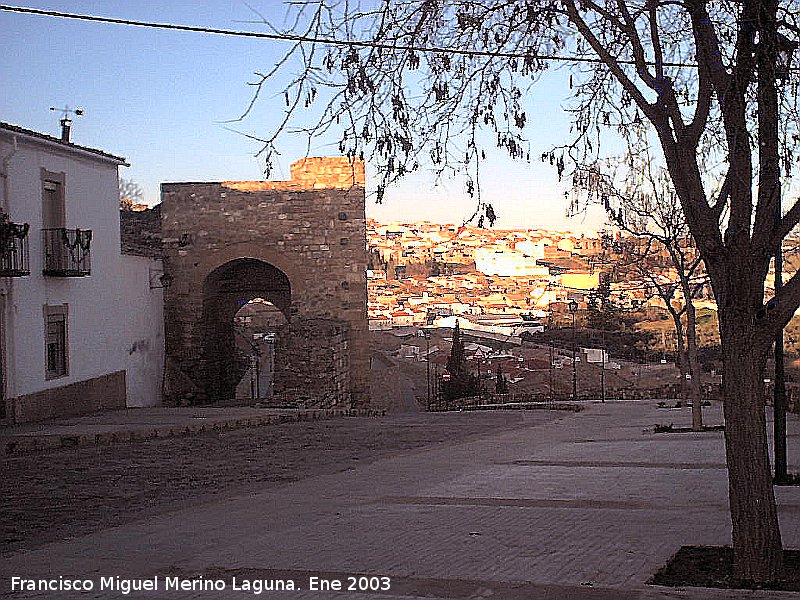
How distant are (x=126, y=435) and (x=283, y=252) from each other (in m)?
11.4

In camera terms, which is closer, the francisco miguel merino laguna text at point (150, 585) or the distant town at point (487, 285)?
the francisco miguel merino laguna text at point (150, 585)

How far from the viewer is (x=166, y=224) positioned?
26.7 metres

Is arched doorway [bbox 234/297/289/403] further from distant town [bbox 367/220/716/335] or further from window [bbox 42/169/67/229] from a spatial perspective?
window [bbox 42/169/67/229]

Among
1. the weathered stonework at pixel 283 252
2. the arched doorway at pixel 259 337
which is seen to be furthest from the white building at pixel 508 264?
the weathered stonework at pixel 283 252

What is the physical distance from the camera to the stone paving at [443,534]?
5.77m

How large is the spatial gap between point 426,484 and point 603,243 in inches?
519

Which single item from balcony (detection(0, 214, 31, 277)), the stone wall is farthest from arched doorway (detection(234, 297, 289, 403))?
balcony (detection(0, 214, 31, 277))

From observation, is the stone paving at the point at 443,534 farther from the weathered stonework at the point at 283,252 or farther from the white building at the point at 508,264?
the white building at the point at 508,264

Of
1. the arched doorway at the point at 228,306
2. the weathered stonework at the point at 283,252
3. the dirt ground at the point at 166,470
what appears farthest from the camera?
the arched doorway at the point at 228,306

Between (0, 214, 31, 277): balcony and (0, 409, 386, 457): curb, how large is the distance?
10.5ft

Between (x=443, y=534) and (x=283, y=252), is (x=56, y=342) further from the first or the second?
(x=443, y=534)

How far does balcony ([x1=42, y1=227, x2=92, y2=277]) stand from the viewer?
1789 centimetres

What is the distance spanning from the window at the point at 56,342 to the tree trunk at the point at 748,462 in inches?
575

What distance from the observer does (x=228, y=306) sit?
29438 mm
